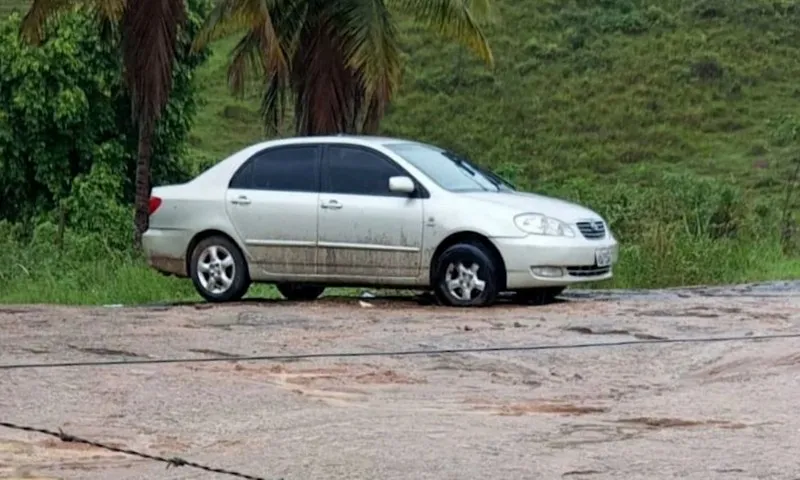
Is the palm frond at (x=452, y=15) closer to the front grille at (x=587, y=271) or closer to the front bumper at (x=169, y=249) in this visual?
the front bumper at (x=169, y=249)

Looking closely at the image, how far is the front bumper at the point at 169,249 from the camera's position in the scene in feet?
49.3

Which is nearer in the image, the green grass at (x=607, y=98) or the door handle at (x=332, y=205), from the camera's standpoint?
the door handle at (x=332, y=205)

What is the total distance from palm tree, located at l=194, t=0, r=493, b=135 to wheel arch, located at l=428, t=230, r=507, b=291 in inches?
260

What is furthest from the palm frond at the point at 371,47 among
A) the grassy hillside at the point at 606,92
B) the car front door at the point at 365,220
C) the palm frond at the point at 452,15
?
the grassy hillside at the point at 606,92

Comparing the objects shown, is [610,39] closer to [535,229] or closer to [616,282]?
[616,282]

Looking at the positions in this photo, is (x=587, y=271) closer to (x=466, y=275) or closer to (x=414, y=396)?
(x=466, y=275)

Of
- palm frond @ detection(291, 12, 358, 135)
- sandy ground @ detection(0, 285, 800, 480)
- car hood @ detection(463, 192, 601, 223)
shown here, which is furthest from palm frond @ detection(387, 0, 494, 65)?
sandy ground @ detection(0, 285, 800, 480)

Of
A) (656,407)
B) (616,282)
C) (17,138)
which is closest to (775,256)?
(616,282)

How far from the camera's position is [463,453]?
7621mm

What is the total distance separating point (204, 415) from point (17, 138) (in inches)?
1022

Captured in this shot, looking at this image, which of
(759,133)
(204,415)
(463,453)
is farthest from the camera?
(759,133)

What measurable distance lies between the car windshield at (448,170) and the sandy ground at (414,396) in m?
1.23

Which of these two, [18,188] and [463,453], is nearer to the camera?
[463,453]

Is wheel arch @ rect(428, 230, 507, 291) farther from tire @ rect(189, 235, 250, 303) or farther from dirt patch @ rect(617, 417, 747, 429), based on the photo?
dirt patch @ rect(617, 417, 747, 429)
